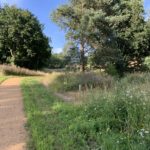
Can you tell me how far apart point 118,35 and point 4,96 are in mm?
23001

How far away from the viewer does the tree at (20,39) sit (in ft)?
140

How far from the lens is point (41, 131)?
25.5 feet

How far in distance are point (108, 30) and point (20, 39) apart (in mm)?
12018

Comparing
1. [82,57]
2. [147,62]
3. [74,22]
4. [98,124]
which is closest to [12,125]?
[98,124]

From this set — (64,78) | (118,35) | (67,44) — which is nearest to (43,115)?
(64,78)

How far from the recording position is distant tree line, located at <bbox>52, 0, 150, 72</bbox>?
34219 mm

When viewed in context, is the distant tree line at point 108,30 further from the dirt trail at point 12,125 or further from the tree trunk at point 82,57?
the dirt trail at point 12,125

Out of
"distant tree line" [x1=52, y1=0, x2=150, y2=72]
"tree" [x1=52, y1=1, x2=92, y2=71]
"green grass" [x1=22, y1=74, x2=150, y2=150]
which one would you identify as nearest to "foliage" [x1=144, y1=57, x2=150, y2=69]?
"distant tree line" [x1=52, y1=0, x2=150, y2=72]

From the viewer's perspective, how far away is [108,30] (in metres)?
35.4

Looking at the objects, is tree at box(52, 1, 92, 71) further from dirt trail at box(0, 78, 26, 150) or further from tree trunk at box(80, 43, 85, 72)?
dirt trail at box(0, 78, 26, 150)

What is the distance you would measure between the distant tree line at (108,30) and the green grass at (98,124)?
23.4 metres

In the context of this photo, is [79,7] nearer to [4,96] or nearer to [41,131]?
[4,96]

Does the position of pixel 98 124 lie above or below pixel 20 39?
below

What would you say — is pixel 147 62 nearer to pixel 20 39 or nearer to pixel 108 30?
pixel 108 30
